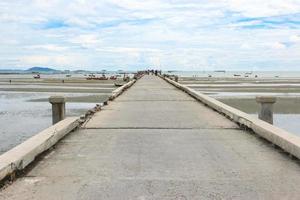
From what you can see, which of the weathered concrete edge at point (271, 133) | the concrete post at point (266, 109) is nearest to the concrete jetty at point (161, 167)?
the weathered concrete edge at point (271, 133)

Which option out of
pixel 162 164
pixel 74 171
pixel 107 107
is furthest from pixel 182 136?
pixel 107 107

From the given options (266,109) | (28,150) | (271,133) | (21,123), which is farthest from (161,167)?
(21,123)

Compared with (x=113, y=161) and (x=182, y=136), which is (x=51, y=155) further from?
(x=182, y=136)

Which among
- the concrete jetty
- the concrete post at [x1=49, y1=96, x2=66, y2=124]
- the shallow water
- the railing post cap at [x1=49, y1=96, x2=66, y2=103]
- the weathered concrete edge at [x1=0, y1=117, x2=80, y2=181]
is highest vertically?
the railing post cap at [x1=49, y1=96, x2=66, y2=103]

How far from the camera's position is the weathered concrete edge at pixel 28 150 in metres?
7.16

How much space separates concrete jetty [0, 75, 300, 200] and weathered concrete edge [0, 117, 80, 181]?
0.48ft

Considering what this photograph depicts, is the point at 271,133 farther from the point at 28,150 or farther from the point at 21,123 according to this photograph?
the point at 21,123

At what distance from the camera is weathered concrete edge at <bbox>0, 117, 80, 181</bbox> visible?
23.5 ft

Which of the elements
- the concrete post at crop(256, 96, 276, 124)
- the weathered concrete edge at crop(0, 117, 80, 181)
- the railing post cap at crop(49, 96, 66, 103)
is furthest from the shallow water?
the concrete post at crop(256, 96, 276, 124)

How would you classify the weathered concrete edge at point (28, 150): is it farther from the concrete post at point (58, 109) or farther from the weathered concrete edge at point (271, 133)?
the weathered concrete edge at point (271, 133)

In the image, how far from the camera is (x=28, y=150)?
8.20m

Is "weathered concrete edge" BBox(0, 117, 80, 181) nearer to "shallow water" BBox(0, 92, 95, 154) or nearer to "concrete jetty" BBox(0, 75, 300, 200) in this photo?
"concrete jetty" BBox(0, 75, 300, 200)

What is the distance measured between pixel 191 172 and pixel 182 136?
12.1 ft

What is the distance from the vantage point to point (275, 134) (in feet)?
32.2
